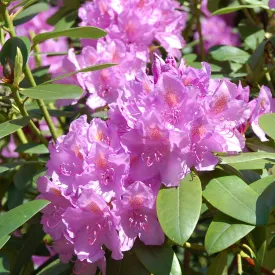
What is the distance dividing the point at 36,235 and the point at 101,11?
582 millimetres

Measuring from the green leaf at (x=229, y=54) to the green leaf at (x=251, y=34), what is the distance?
32 millimetres

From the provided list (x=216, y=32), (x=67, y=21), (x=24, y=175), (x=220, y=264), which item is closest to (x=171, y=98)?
(x=220, y=264)

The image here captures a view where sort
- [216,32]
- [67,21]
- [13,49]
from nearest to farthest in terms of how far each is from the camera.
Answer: [13,49]
[67,21]
[216,32]

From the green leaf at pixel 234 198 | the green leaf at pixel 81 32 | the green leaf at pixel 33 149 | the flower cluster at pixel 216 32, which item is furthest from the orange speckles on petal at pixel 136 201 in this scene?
the flower cluster at pixel 216 32

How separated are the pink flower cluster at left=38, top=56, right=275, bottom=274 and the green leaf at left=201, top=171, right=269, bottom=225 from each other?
0.15 feet

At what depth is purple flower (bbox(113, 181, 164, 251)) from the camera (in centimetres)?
119

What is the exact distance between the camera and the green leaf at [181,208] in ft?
3.70

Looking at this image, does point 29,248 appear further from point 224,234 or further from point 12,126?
point 224,234

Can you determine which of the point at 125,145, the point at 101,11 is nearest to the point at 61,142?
the point at 125,145

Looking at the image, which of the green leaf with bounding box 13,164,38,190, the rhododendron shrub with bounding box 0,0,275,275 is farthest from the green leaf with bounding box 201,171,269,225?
the green leaf with bounding box 13,164,38,190

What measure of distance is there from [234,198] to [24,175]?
29.2 inches

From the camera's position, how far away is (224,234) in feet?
3.86

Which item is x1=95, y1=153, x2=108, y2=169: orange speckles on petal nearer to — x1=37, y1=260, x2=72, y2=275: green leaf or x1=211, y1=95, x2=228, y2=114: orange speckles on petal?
x1=211, y1=95, x2=228, y2=114: orange speckles on petal

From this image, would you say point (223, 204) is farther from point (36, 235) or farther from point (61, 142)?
point (36, 235)
